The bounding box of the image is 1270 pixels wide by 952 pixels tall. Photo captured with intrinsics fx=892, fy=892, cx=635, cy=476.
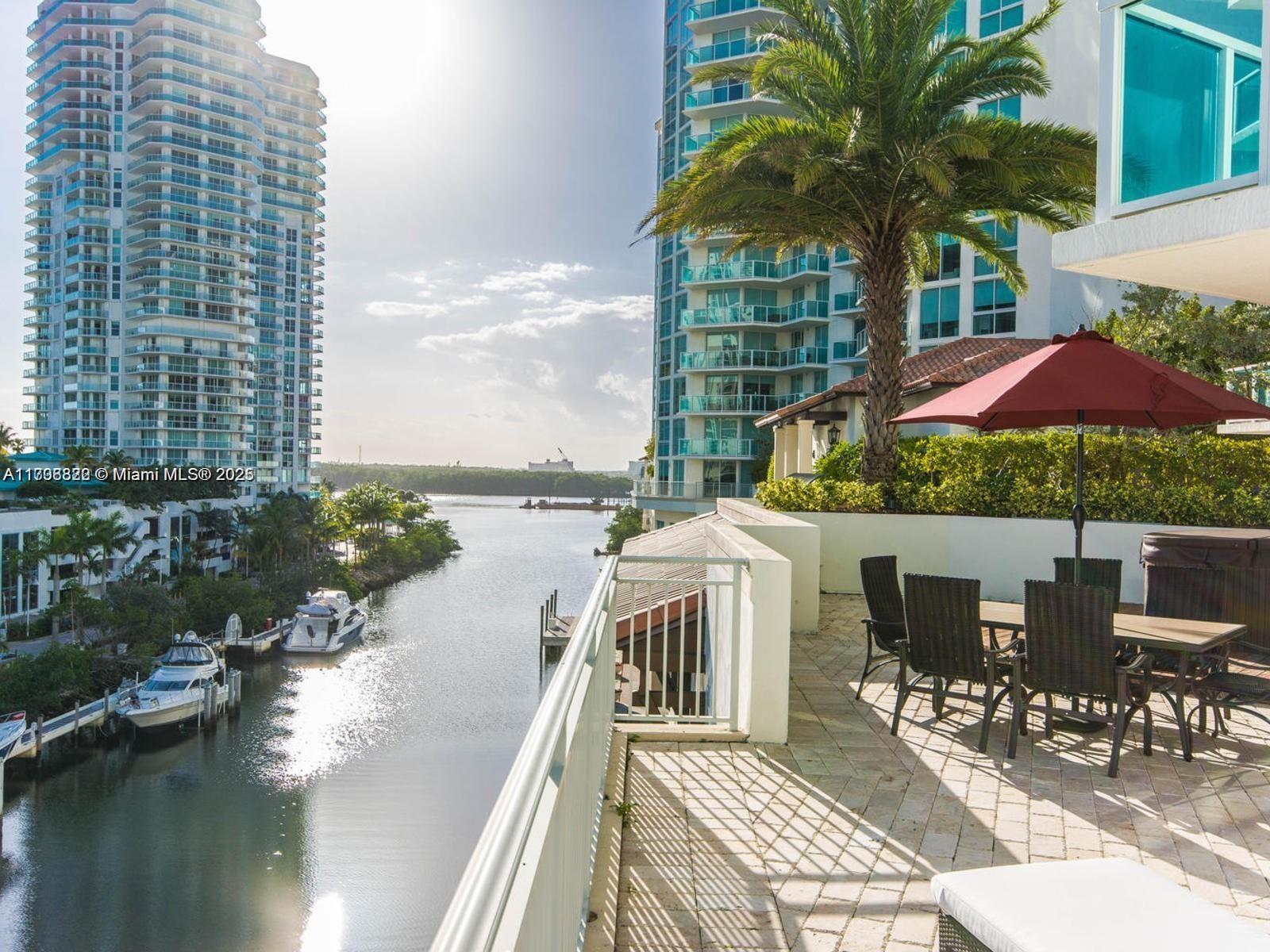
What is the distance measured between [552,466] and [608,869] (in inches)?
7463

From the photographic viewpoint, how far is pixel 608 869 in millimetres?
3686

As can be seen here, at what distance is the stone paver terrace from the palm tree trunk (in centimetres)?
806

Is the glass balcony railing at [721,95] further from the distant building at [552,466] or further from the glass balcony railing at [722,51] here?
the distant building at [552,466]

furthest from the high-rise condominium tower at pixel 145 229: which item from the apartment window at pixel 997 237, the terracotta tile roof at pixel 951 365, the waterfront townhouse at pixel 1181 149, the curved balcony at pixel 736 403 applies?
the waterfront townhouse at pixel 1181 149

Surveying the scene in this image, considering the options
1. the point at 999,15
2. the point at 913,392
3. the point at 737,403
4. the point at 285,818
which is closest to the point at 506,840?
the point at 913,392

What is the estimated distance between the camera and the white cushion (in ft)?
7.10

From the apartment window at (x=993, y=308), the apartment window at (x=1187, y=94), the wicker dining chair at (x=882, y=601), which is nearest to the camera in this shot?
the apartment window at (x=1187, y=94)

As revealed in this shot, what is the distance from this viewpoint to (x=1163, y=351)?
17.9m

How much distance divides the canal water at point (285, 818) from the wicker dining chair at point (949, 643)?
1026 inches

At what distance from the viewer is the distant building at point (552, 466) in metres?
192

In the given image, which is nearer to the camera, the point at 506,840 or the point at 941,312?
the point at 506,840

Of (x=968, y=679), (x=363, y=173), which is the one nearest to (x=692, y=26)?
(x=968, y=679)

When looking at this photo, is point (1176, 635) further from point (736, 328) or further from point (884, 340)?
point (736, 328)

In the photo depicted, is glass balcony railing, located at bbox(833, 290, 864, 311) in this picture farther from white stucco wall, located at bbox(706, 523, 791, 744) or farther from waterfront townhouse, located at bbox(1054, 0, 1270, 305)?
white stucco wall, located at bbox(706, 523, 791, 744)
